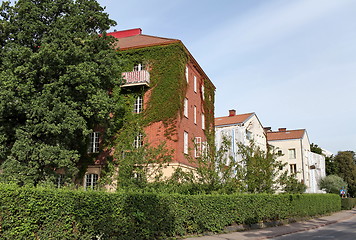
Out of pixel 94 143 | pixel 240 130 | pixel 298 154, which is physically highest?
pixel 240 130

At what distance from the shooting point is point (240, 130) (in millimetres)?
44156

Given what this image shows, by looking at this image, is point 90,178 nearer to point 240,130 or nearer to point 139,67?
point 139,67

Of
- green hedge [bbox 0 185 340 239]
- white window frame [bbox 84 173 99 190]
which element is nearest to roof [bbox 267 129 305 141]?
white window frame [bbox 84 173 99 190]

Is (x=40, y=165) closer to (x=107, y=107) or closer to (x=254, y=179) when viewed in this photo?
(x=107, y=107)

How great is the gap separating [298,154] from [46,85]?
4838 cm

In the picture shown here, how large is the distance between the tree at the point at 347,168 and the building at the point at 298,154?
8715mm

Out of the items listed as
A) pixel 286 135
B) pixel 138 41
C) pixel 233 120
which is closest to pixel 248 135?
pixel 233 120

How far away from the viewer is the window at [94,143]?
27344 millimetres

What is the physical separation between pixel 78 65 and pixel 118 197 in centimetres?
1152

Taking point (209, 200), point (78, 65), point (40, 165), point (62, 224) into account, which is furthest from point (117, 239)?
point (78, 65)

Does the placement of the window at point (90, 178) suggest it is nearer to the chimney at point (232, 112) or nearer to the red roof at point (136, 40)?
the red roof at point (136, 40)

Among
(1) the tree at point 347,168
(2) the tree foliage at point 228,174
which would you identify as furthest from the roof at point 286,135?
(2) the tree foliage at point 228,174

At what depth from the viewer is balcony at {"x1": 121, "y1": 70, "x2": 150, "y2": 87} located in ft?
86.6

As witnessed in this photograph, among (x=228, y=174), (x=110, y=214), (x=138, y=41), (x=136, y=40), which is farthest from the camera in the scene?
(x=136, y=40)
